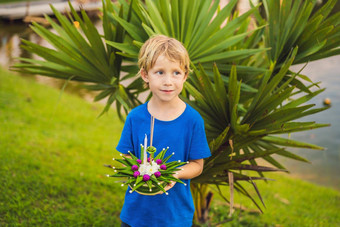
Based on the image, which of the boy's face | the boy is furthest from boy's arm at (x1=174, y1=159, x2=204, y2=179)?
the boy's face

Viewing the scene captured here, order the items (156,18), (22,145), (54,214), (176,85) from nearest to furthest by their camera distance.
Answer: (176,85), (156,18), (54,214), (22,145)

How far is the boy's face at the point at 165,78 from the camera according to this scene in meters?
1.43

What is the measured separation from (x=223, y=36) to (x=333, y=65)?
6.14 m

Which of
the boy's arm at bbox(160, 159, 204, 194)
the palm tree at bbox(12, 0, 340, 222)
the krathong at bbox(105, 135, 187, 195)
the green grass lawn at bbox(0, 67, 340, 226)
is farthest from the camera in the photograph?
the green grass lawn at bbox(0, 67, 340, 226)

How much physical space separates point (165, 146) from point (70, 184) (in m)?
2.29

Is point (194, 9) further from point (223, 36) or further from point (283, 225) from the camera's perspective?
point (283, 225)

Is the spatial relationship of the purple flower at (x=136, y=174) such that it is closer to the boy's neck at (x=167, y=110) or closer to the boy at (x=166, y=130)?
the boy at (x=166, y=130)

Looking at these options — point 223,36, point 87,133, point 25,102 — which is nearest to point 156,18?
point 223,36

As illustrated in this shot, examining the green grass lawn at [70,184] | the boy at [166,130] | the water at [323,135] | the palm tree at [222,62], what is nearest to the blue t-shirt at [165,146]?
the boy at [166,130]

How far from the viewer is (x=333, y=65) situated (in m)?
7.51

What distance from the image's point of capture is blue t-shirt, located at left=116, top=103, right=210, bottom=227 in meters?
1.51

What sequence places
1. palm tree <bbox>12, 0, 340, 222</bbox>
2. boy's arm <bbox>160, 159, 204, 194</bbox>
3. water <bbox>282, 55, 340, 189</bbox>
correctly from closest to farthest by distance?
boy's arm <bbox>160, 159, 204, 194</bbox> → palm tree <bbox>12, 0, 340, 222</bbox> → water <bbox>282, 55, 340, 189</bbox>

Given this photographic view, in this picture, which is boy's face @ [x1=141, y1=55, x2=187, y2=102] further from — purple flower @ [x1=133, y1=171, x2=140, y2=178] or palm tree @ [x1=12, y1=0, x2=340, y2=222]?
palm tree @ [x1=12, y1=0, x2=340, y2=222]

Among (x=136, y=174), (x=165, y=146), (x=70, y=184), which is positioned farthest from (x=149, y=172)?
(x=70, y=184)
